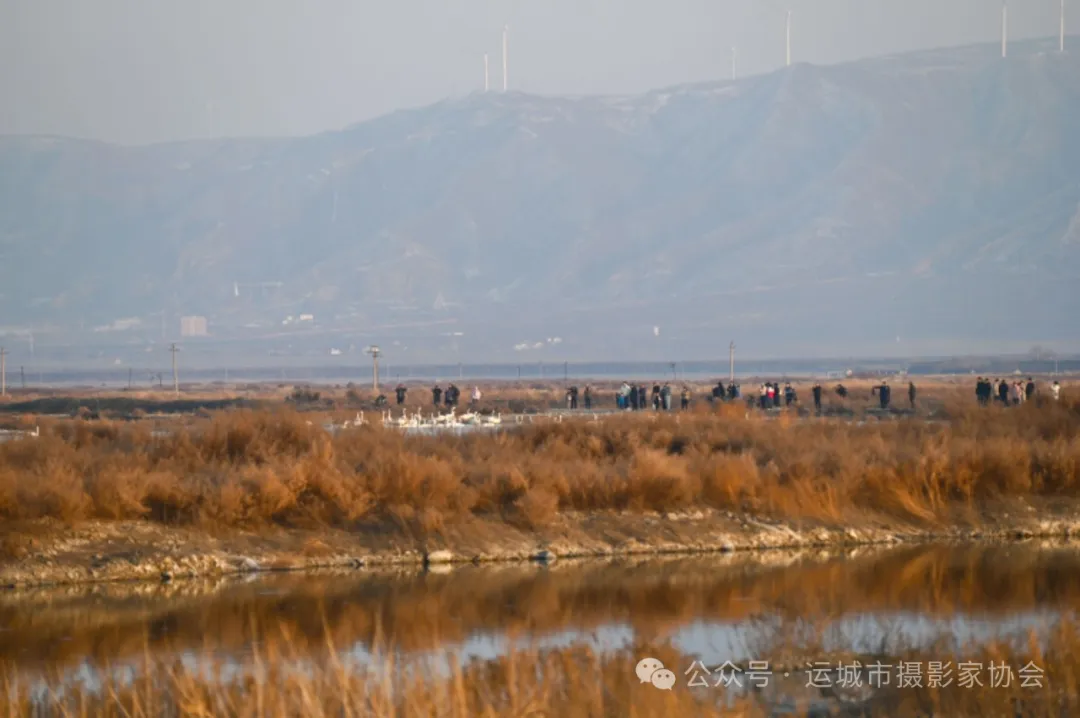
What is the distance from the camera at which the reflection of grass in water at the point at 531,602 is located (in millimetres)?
18000

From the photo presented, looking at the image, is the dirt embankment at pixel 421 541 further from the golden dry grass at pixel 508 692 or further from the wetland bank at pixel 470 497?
the golden dry grass at pixel 508 692

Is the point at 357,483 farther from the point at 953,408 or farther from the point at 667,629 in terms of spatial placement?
the point at 953,408

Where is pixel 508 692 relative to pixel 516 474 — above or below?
below

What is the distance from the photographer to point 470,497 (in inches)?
992

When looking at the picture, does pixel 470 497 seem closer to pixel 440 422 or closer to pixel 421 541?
pixel 421 541

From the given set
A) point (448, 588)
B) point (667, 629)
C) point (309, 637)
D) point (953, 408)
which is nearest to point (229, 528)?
point (448, 588)

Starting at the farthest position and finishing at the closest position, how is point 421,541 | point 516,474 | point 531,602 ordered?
1. point 516,474
2. point 421,541
3. point 531,602

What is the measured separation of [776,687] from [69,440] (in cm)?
2451

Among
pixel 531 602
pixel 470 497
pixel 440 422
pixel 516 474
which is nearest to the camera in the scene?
pixel 531 602

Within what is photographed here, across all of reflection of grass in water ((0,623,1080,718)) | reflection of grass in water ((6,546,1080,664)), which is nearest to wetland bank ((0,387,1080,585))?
reflection of grass in water ((6,546,1080,664))

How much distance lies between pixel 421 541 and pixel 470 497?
125 cm

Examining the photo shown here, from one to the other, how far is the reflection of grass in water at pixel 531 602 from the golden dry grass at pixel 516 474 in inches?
82.1

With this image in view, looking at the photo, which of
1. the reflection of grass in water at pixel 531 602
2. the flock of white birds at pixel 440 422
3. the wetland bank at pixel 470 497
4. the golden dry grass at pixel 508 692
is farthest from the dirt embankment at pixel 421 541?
the flock of white birds at pixel 440 422

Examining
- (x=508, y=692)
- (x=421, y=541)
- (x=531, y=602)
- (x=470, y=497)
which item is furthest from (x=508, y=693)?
(x=470, y=497)
